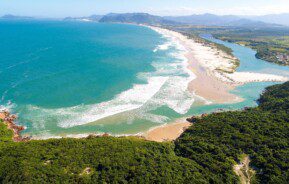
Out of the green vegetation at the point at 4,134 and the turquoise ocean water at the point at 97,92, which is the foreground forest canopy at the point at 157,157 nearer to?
the green vegetation at the point at 4,134

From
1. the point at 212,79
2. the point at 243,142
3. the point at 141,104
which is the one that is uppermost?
the point at 212,79

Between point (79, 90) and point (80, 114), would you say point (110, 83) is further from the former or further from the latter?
point (80, 114)

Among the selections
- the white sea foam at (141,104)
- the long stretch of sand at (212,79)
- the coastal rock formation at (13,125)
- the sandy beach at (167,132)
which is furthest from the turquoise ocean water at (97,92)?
the long stretch of sand at (212,79)

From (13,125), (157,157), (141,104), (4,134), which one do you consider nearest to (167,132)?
(157,157)

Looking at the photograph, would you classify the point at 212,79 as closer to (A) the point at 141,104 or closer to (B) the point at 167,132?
(A) the point at 141,104

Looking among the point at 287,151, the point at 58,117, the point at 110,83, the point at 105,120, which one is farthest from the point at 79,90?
the point at 287,151


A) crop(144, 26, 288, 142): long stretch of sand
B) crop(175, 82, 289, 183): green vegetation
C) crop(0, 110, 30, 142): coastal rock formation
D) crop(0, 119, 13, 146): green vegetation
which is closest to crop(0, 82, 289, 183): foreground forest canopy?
crop(175, 82, 289, 183): green vegetation
